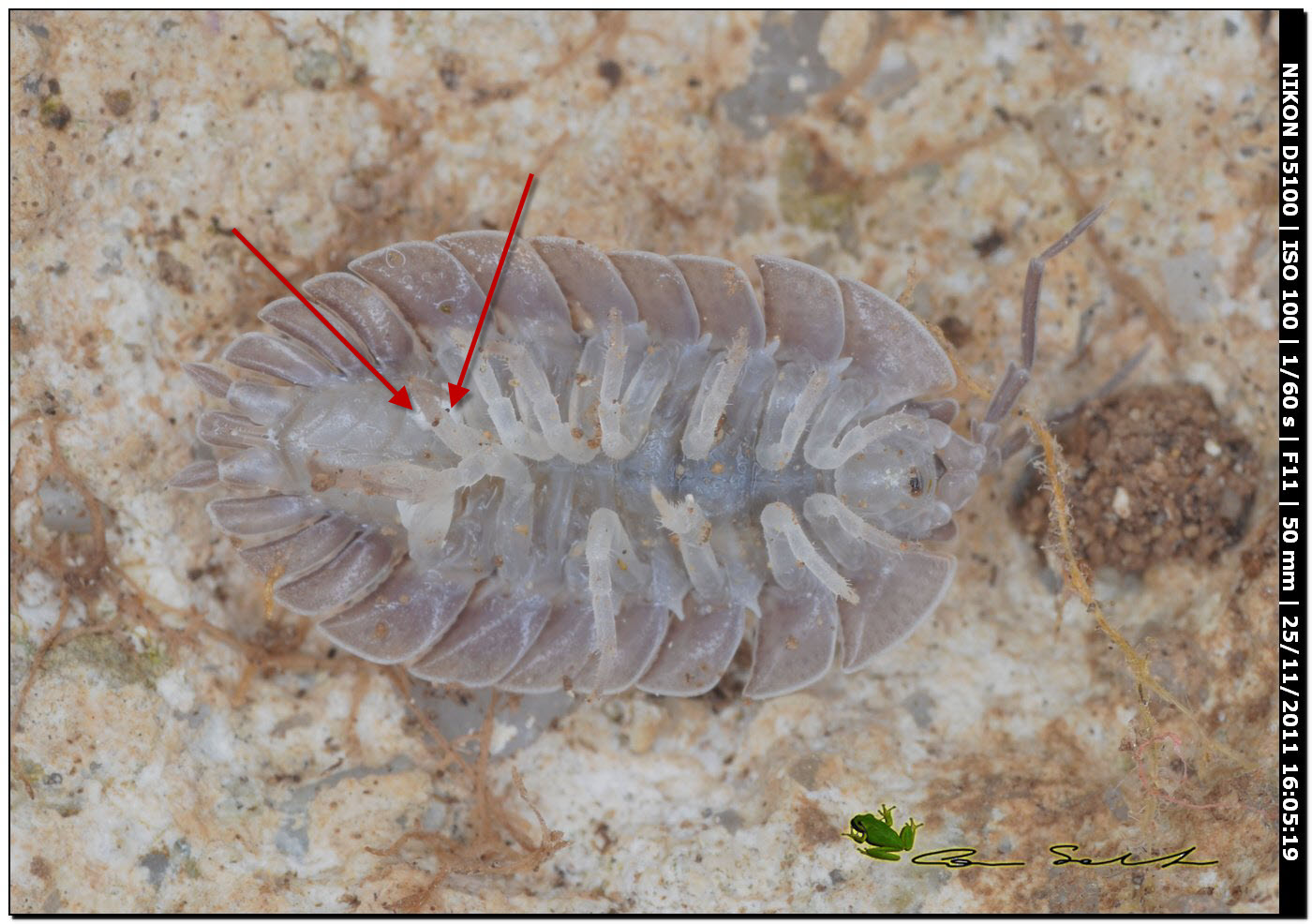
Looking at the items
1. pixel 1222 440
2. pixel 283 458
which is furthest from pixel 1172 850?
pixel 283 458

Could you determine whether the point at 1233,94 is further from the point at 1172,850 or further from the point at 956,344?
the point at 1172,850

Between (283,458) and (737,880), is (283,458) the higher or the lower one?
the higher one

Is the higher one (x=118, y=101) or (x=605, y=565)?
(x=118, y=101)

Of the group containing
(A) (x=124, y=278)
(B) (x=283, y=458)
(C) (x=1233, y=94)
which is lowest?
(B) (x=283, y=458)

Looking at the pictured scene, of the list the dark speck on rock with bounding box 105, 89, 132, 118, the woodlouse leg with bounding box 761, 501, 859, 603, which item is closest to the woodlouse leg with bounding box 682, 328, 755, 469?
the woodlouse leg with bounding box 761, 501, 859, 603

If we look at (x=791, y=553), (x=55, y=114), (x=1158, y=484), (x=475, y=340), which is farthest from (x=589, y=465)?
(x=55, y=114)

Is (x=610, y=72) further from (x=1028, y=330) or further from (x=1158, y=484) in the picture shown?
(x=1158, y=484)

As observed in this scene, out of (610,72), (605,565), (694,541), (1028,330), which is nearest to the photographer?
(605,565)
